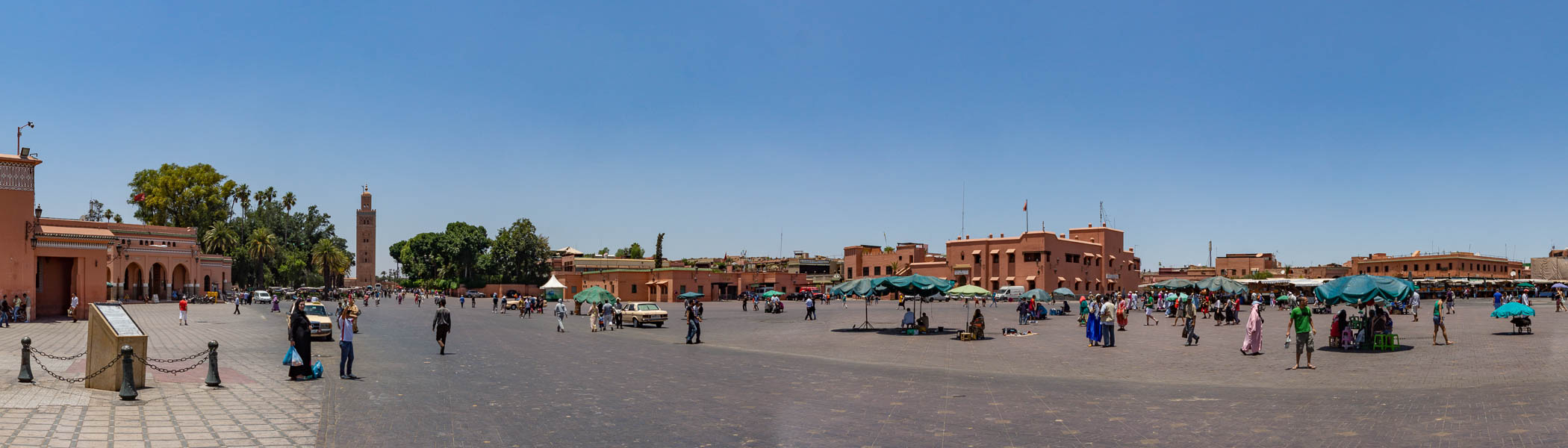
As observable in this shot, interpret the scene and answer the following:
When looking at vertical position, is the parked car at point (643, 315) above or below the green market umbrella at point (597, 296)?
below

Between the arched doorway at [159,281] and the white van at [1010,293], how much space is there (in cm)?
5946

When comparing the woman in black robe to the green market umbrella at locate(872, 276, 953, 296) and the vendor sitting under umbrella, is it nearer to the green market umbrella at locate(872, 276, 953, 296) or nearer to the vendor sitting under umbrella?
the green market umbrella at locate(872, 276, 953, 296)

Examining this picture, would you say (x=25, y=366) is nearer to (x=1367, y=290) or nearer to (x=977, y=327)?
(x=977, y=327)

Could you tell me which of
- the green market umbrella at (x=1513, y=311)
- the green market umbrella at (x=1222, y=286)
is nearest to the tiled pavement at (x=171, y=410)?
the green market umbrella at (x=1513, y=311)

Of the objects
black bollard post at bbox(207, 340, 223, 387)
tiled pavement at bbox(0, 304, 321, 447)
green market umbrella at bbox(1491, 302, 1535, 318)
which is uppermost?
green market umbrella at bbox(1491, 302, 1535, 318)

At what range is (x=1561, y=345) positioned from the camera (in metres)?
20.2

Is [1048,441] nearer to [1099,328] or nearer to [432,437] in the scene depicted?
[432,437]

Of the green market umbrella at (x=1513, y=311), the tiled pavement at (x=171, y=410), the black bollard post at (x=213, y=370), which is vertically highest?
the green market umbrella at (x=1513, y=311)

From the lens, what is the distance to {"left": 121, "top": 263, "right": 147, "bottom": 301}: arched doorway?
2539 inches

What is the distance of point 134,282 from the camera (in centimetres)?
→ 6575

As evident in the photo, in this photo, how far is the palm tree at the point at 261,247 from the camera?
289ft

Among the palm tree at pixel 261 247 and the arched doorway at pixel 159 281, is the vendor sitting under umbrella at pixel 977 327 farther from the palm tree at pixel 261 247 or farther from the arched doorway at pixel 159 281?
the palm tree at pixel 261 247

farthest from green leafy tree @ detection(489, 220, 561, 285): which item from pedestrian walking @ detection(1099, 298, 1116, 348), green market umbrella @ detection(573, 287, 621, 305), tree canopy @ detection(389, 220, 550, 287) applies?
pedestrian walking @ detection(1099, 298, 1116, 348)

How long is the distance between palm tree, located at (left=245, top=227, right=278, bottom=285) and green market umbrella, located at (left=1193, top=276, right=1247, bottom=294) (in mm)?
82616
